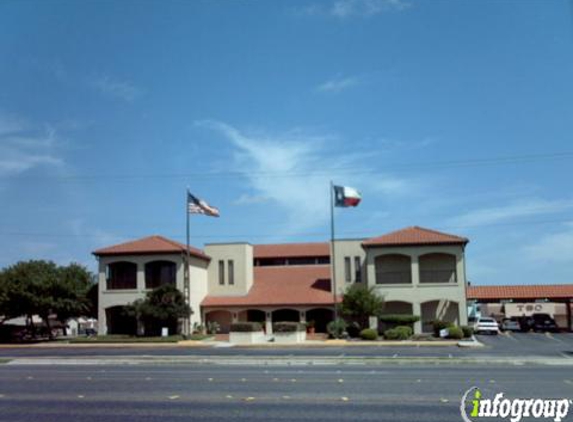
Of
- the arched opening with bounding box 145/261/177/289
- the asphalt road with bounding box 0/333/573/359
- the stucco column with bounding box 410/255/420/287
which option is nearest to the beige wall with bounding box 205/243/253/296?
the arched opening with bounding box 145/261/177/289

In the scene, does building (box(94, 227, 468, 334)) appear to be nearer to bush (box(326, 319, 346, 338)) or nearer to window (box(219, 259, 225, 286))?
window (box(219, 259, 225, 286))

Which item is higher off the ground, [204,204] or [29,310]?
[204,204]

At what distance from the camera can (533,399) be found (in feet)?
45.6

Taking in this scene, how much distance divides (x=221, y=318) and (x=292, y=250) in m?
9.53

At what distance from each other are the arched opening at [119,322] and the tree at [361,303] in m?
17.7

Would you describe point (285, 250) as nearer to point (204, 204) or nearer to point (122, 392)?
point (204, 204)

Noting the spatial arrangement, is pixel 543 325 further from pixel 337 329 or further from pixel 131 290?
pixel 131 290

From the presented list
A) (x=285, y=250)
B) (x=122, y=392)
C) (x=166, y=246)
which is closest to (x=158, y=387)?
(x=122, y=392)

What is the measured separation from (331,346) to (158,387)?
25.4 m

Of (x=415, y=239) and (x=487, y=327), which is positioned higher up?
(x=415, y=239)

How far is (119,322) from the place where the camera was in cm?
5856

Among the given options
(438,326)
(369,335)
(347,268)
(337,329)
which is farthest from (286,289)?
(438,326)

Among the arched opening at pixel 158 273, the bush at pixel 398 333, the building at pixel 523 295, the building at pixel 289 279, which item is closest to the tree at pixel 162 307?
the building at pixel 289 279

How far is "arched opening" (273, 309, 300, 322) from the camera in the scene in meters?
57.3
